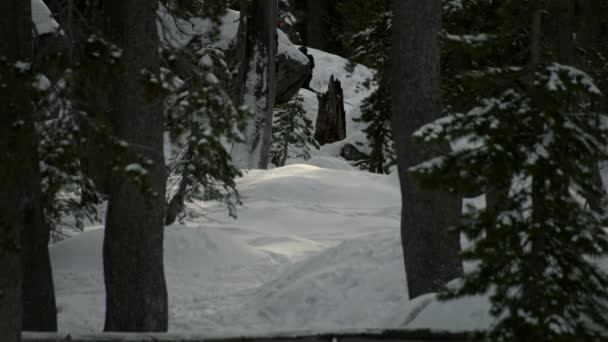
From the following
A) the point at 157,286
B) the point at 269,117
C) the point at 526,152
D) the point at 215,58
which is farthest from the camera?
the point at 269,117

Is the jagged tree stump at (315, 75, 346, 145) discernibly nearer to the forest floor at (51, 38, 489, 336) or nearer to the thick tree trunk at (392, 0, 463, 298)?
the forest floor at (51, 38, 489, 336)

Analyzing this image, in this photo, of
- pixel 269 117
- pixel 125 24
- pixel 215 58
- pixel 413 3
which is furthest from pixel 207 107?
pixel 269 117

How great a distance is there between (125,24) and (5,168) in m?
2.70

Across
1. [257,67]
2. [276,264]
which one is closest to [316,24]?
[257,67]

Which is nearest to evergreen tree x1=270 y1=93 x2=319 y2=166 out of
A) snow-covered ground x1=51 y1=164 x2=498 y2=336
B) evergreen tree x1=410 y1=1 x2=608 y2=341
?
snow-covered ground x1=51 y1=164 x2=498 y2=336

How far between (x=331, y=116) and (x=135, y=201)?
24099 mm

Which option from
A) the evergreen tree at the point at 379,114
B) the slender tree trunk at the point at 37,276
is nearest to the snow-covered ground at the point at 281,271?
the slender tree trunk at the point at 37,276

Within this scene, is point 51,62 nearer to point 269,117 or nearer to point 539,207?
point 539,207

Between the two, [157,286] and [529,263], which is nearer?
[529,263]

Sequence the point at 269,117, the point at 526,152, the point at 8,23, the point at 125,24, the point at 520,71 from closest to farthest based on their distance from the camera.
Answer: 1. the point at 526,152
2. the point at 520,71
3. the point at 8,23
4. the point at 125,24
5. the point at 269,117

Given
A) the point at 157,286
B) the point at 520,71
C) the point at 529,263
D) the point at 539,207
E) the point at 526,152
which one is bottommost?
the point at 157,286

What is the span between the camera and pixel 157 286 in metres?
8.76

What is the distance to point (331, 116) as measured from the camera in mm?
32281

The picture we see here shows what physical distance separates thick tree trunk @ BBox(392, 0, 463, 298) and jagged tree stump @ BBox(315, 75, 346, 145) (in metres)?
22.7
